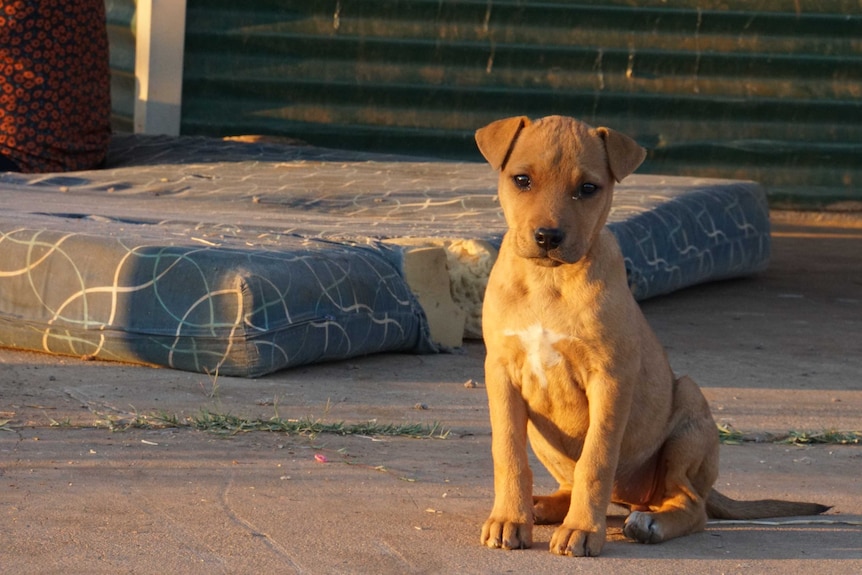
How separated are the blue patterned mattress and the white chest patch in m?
1.86

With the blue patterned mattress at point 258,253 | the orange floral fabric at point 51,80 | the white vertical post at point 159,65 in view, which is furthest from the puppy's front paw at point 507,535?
the white vertical post at point 159,65

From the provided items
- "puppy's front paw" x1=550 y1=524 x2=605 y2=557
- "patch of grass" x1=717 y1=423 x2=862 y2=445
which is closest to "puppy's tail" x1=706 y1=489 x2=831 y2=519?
"puppy's front paw" x1=550 y1=524 x2=605 y2=557

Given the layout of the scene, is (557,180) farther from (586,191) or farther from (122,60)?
(122,60)

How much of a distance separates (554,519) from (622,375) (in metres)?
0.51

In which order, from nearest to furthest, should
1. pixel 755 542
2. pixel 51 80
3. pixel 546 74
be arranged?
pixel 755 542 < pixel 51 80 < pixel 546 74

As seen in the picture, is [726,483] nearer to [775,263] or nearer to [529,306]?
[529,306]

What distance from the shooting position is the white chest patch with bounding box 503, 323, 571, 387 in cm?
334

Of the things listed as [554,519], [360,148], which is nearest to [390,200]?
[360,148]

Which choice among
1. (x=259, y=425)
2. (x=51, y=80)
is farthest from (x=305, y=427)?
(x=51, y=80)

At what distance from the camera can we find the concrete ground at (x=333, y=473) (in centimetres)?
318

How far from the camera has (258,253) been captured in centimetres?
523

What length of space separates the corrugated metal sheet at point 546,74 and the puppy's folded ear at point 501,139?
683 cm

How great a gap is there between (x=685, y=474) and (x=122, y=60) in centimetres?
780

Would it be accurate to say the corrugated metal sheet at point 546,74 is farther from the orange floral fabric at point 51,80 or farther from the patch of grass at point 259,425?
the patch of grass at point 259,425
